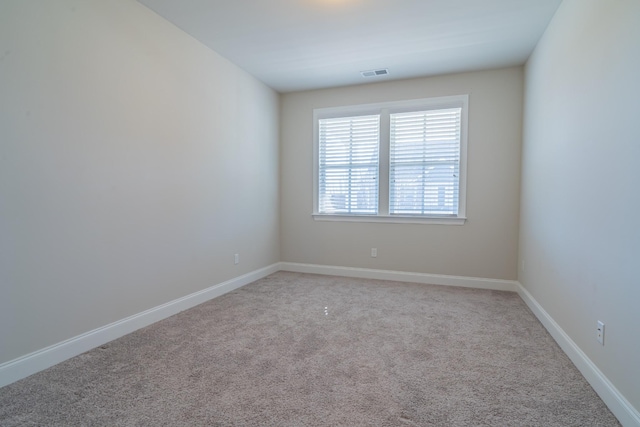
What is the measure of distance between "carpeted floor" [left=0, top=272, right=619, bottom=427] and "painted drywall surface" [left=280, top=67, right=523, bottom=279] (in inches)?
41.6

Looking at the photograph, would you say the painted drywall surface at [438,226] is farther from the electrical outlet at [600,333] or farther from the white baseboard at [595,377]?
the electrical outlet at [600,333]

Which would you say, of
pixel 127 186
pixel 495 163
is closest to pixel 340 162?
pixel 495 163

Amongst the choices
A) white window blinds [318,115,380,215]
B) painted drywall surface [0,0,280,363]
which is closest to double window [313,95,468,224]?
white window blinds [318,115,380,215]

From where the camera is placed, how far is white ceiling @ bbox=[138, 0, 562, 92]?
104 inches

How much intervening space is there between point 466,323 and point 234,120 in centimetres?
322

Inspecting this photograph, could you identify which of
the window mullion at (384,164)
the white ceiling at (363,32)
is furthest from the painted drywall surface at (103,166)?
the window mullion at (384,164)

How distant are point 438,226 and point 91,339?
3697 mm

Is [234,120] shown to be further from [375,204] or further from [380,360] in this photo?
[380,360]

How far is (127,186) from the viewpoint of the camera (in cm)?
254

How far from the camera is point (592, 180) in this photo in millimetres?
1964

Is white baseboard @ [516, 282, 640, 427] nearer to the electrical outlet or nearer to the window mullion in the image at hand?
the electrical outlet

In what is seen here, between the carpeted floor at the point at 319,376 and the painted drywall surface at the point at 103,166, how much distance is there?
42 cm

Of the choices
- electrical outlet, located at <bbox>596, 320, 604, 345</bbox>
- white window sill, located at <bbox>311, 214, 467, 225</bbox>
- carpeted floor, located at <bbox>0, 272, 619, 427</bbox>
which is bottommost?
carpeted floor, located at <bbox>0, 272, 619, 427</bbox>

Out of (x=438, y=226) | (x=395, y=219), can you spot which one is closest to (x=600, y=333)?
(x=438, y=226)
